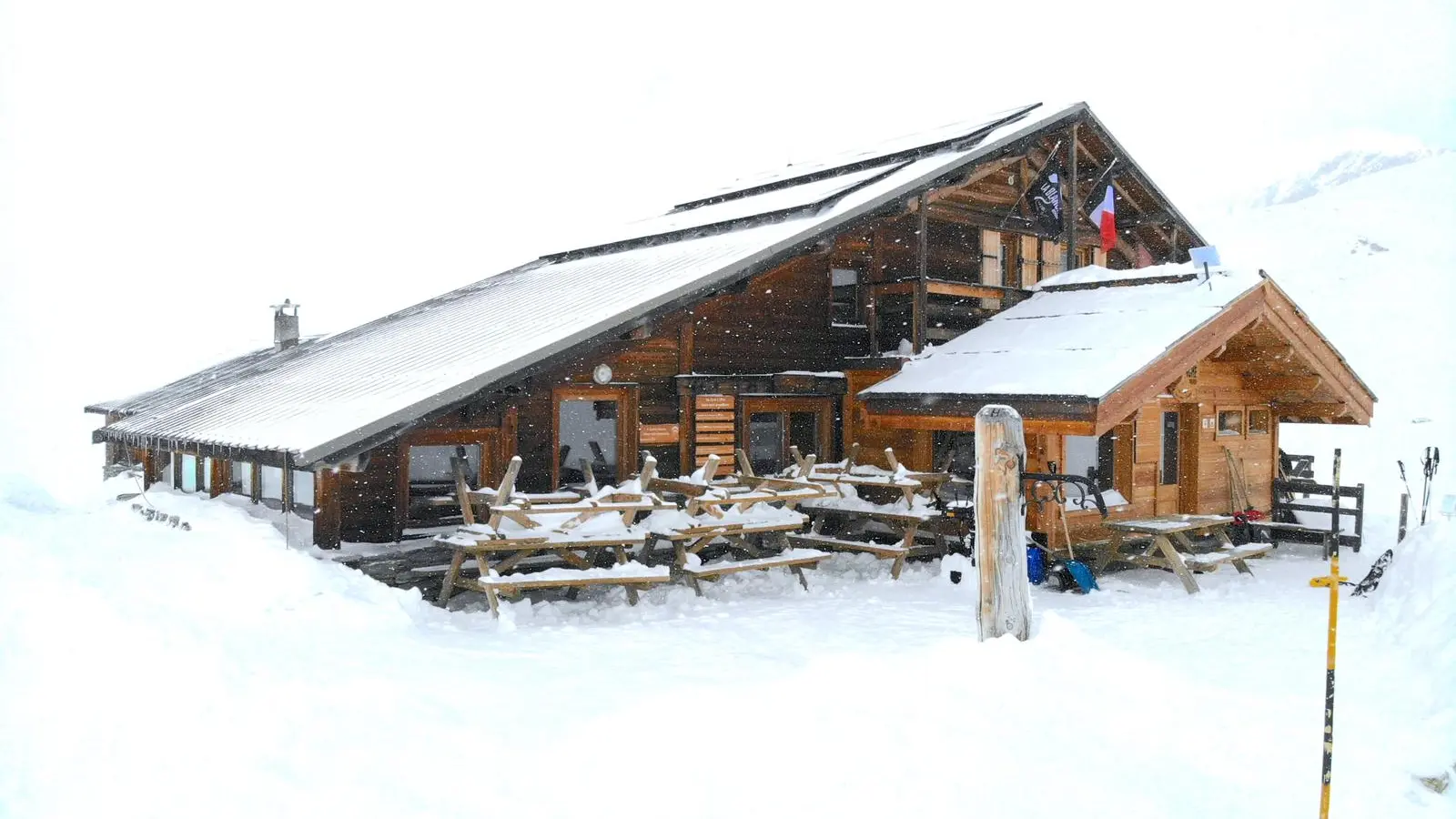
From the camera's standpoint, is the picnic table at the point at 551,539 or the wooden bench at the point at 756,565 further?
the wooden bench at the point at 756,565

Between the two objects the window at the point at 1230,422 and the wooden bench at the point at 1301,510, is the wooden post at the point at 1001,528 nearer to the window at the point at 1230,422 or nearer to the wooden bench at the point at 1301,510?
the wooden bench at the point at 1301,510

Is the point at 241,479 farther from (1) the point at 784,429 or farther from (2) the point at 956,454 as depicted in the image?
(2) the point at 956,454

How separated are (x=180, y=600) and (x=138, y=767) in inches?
87.7

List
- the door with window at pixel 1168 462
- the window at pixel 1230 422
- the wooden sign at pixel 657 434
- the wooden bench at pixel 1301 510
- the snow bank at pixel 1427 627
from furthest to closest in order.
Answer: the window at pixel 1230 422
the wooden bench at pixel 1301 510
the door with window at pixel 1168 462
the wooden sign at pixel 657 434
the snow bank at pixel 1427 627

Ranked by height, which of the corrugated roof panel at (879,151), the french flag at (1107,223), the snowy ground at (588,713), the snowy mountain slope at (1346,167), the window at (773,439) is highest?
the snowy mountain slope at (1346,167)

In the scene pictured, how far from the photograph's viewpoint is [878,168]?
53.7ft

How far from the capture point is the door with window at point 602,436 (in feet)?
41.5

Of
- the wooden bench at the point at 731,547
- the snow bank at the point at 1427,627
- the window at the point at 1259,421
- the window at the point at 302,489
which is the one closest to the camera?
the snow bank at the point at 1427,627

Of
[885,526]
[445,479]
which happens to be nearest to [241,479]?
[445,479]

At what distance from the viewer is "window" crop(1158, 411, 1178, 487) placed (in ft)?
49.2

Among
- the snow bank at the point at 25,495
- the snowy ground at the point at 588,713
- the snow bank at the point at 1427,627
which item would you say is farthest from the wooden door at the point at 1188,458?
the snow bank at the point at 25,495

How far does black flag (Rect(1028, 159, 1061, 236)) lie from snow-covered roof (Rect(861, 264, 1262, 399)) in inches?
73.9

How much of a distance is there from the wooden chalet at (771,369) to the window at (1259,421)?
56mm

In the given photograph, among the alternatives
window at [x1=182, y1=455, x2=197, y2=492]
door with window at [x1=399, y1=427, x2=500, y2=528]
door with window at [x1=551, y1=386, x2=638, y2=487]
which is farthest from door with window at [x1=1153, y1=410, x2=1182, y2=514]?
window at [x1=182, y1=455, x2=197, y2=492]
